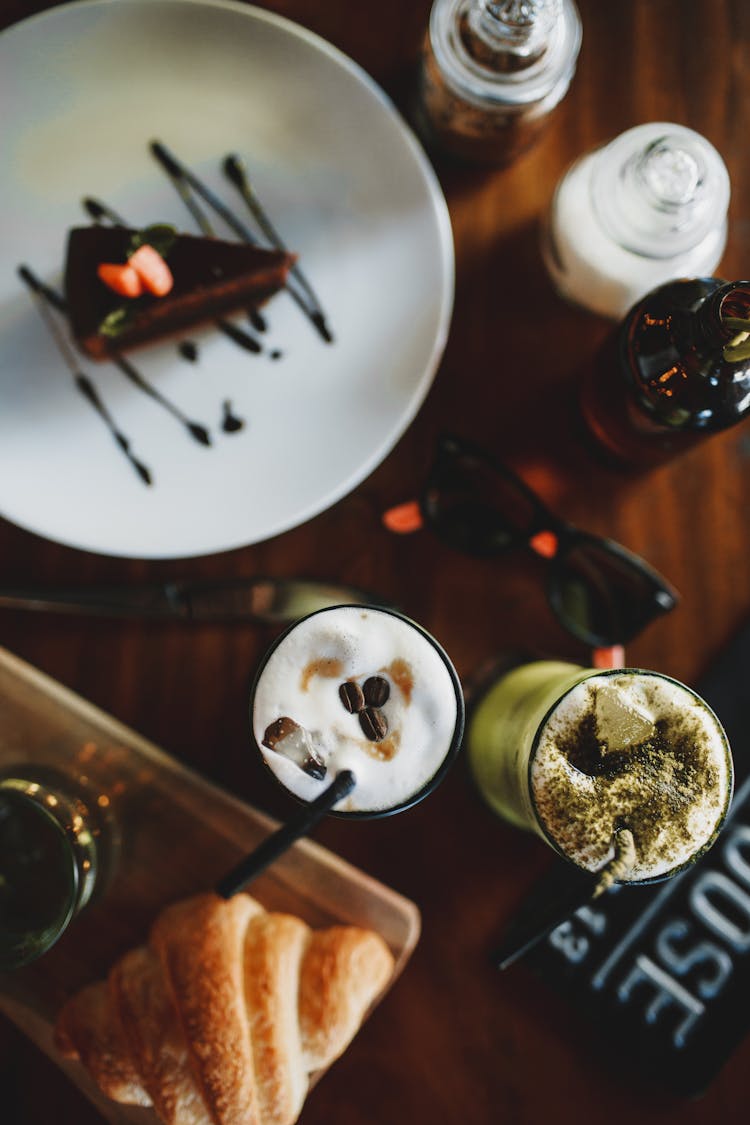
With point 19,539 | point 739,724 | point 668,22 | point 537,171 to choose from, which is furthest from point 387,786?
point 668,22

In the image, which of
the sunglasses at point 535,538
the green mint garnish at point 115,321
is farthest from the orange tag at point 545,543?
the green mint garnish at point 115,321

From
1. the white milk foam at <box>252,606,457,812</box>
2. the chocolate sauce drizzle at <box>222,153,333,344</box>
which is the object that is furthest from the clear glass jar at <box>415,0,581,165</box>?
the white milk foam at <box>252,606,457,812</box>

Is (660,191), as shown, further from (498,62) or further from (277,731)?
(277,731)

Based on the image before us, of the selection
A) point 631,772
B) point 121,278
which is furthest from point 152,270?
point 631,772

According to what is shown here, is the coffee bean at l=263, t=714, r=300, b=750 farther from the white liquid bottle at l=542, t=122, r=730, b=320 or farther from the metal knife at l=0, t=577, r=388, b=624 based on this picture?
the white liquid bottle at l=542, t=122, r=730, b=320

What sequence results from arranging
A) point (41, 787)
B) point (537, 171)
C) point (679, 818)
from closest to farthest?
point (679, 818), point (41, 787), point (537, 171)

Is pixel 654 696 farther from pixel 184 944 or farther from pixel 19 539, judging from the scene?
pixel 19 539
